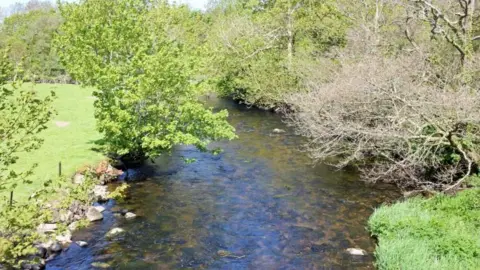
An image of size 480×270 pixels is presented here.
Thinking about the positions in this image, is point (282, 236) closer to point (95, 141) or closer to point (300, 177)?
point (300, 177)

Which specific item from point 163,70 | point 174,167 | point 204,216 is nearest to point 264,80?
point 174,167

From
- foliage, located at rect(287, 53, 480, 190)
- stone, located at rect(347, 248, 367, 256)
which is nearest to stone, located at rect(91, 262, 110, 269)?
stone, located at rect(347, 248, 367, 256)

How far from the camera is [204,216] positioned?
1986cm

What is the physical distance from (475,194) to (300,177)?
964 cm

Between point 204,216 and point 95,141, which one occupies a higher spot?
point 95,141

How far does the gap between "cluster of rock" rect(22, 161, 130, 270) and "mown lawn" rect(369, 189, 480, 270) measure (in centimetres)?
1033

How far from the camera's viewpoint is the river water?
15875 millimetres

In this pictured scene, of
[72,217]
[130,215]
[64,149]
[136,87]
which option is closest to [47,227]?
[72,217]

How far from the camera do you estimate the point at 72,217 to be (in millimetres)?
18156

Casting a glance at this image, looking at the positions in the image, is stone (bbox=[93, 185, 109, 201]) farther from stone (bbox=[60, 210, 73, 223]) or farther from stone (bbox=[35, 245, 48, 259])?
stone (bbox=[35, 245, 48, 259])

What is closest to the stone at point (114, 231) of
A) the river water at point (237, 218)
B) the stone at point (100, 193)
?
the river water at point (237, 218)

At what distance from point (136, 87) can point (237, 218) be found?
8632 millimetres

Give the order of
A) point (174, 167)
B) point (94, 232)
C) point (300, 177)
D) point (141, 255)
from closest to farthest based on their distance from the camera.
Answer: point (141, 255) → point (94, 232) → point (300, 177) → point (174, 167)

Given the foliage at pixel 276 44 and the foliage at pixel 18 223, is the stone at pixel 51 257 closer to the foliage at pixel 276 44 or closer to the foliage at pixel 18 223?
the foliage at pixel 18 223
